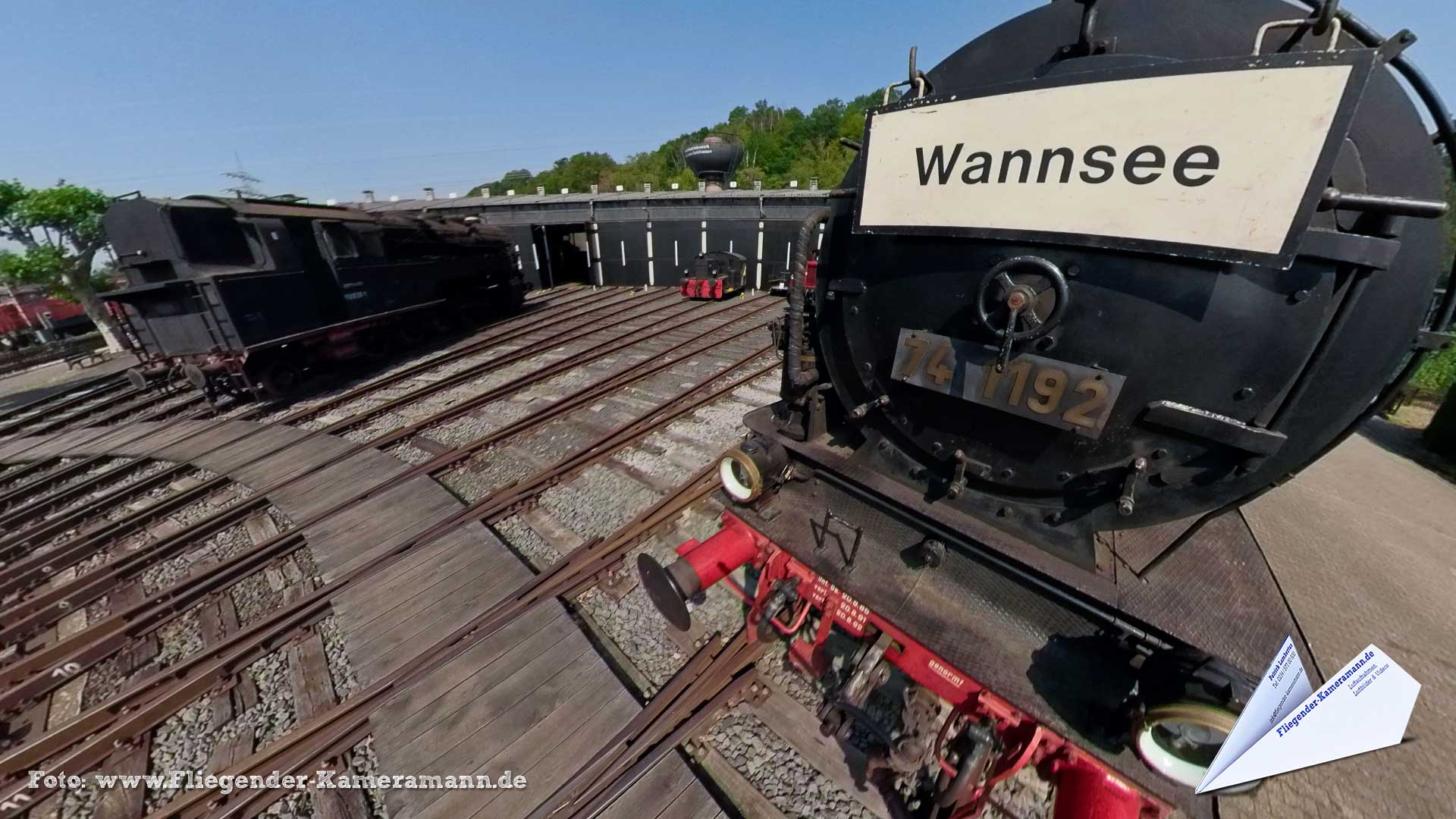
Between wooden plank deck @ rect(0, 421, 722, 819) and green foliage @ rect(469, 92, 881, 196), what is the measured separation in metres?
42.7

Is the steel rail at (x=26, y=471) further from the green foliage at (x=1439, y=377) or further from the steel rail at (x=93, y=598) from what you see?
the green foliage at (x=1439, y=377)

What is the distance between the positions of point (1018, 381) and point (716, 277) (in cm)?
1614

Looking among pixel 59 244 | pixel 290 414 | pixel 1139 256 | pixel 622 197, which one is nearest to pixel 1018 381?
pixel 1139 256

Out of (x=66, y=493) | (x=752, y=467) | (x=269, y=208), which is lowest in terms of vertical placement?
(x=66, y=493)

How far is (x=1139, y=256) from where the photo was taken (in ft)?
6.10

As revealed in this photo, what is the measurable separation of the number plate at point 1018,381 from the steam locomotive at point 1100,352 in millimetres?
13

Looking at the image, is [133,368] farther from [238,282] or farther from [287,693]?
[287,693]

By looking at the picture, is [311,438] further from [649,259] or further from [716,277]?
[649,259]

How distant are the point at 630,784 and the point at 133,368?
13603 mm

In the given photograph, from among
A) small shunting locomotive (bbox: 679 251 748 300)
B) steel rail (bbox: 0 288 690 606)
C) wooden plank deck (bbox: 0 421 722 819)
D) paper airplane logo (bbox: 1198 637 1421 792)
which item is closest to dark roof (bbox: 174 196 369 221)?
steel rail (bbox: 0 288 690 606)

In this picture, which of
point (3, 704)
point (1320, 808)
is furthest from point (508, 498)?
point (1320, 808)

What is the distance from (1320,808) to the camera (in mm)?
2822

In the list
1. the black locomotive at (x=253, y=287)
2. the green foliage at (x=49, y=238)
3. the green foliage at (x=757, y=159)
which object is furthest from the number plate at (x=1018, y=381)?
the green foliage at (x=757, y=159)

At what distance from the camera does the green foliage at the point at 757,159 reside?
167 ft
